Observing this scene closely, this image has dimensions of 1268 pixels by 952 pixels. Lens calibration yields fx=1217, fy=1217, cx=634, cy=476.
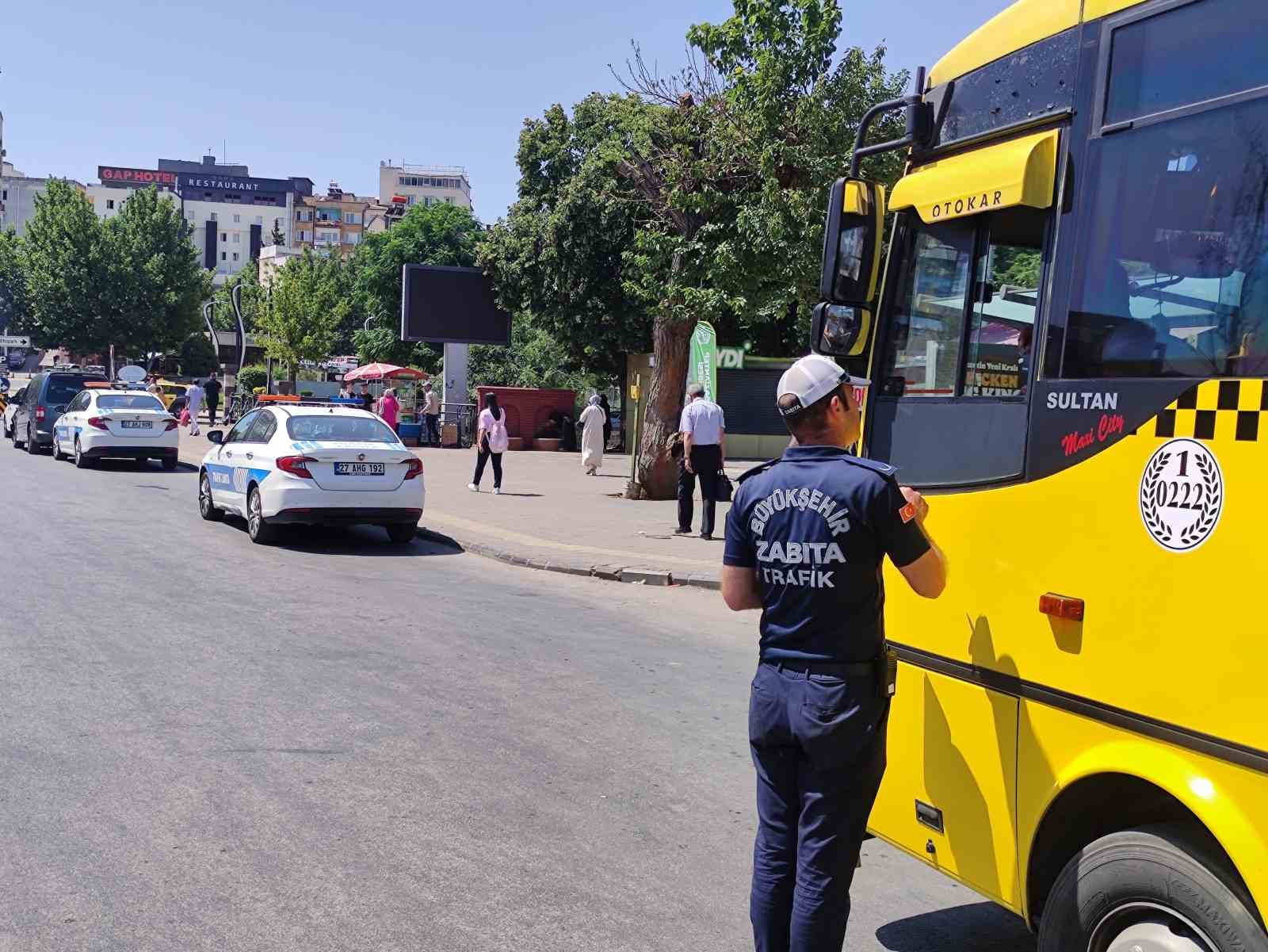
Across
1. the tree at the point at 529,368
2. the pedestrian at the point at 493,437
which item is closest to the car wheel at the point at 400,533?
the pedestrian at the point at 493,437

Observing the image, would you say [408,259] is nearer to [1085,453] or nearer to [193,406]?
[193,406]

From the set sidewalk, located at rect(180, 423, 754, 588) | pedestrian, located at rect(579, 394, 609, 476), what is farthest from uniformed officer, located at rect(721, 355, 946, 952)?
pedestrian, located at rect(579, 394, 609, 476)

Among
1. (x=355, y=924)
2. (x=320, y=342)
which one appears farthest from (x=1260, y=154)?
(x=320, y=342)

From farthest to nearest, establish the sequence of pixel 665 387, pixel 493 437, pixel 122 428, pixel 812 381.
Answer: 1. pixel 122 428
2. pixel 493 437
3. pixel 665 387
4. pixel 812 381

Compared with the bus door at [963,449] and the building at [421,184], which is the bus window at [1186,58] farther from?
the building at [421,184]

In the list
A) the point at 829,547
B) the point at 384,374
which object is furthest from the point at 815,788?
the point at 384,374

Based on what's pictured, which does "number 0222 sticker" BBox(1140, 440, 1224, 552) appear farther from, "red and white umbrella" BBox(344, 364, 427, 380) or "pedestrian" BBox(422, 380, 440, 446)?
"red and white umbrella" BBox(344, 364, 427, 380)

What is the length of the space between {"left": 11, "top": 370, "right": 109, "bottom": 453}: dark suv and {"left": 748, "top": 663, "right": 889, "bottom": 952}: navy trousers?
27.5m

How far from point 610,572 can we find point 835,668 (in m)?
9.44

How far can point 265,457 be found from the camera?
1379 cm

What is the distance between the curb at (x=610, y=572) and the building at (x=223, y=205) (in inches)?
5609

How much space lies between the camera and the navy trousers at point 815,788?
326 cm

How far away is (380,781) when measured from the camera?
18.5 ft

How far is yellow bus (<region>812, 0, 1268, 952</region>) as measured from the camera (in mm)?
2787
